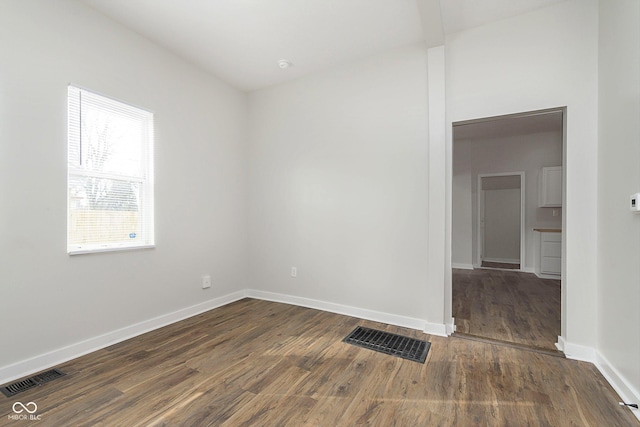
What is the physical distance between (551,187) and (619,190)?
4.57 meters

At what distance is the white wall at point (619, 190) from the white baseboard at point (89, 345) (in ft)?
12.2

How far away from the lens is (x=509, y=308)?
3.64 metres

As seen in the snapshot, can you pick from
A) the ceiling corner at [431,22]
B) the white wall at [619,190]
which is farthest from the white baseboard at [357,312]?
the ceiling corner at [431,22]

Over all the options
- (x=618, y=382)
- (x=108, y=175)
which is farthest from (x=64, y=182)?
(x=618, y=382)

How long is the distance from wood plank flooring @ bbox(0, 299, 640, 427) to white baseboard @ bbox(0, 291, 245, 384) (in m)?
0.10

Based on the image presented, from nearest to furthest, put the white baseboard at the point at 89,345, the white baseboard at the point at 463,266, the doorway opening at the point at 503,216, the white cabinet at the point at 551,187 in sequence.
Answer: the white baseboard at the point at 89,345 → the doorway opening at the point at 503,216 → the white cabinet at the point at 551,187 → the white baseboard at the point at 463,266

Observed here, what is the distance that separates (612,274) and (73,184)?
4201 millimetres

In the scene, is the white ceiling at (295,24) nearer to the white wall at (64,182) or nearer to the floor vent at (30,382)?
the white wall at (64,182)

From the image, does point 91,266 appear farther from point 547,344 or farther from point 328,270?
point 547,344

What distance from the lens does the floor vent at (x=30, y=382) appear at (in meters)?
1.91

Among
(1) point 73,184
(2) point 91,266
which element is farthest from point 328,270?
(1) point 73,184

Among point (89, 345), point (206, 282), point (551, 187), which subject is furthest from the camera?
point (551, 187)

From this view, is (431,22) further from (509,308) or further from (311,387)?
(509,308)

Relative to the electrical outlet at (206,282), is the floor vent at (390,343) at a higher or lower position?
lower
